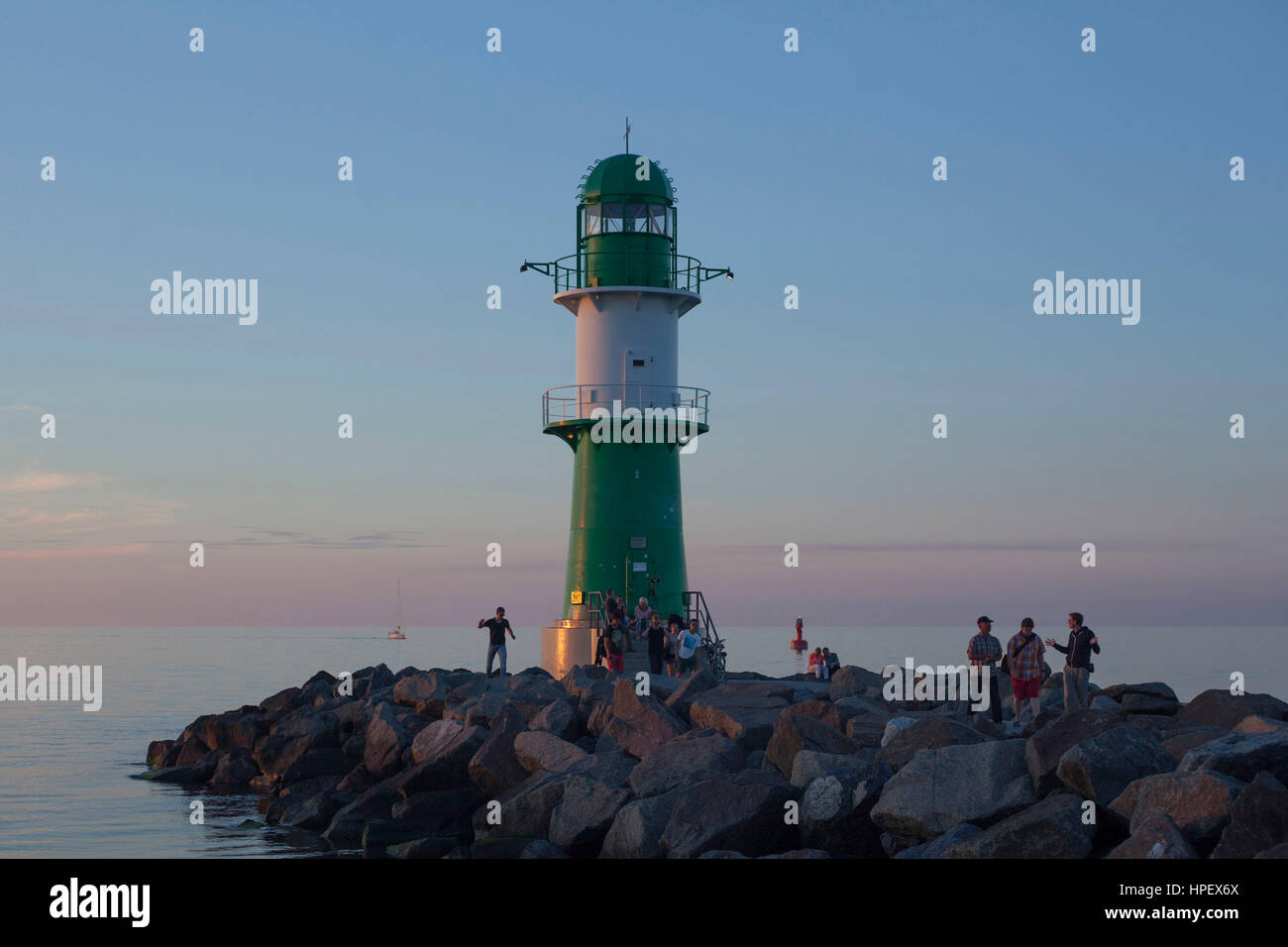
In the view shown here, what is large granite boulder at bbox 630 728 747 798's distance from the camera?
16.2 metres

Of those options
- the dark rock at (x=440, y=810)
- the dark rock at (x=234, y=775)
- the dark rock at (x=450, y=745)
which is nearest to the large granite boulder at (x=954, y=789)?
the dark rock at (x=440, y=810)

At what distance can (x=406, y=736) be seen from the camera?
22.0 metres

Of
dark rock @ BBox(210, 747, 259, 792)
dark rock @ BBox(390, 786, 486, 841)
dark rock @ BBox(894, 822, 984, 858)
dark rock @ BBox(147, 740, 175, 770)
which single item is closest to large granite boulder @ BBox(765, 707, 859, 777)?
dark rock @ BBox(894, 822, 984, 858)

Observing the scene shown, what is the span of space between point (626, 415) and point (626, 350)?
1.49 metres

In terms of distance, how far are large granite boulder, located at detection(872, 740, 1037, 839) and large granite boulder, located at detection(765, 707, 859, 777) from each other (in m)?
2.36

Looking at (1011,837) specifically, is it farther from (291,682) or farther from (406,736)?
(291,682)

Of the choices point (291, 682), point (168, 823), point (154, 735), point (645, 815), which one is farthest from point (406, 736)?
point (291, 682)

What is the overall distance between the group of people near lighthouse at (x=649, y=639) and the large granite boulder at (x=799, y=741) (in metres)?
8.80

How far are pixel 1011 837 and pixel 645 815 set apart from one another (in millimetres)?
4174

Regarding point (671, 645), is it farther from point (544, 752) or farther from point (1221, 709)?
point (1221, 709)

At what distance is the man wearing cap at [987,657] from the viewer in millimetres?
19281

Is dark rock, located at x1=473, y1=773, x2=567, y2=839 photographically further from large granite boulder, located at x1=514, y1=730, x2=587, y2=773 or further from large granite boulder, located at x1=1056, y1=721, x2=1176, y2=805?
large granite boulder, located at x1=1056, y1=721, x2=1176, y2=805

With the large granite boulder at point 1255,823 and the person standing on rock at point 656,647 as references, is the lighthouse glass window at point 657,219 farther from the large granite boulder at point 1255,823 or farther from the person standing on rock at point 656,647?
the large granite boulder at point 1255,823

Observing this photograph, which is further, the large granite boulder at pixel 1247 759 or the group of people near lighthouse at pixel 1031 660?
the group of people near lighthouse at pixel 1031 660
